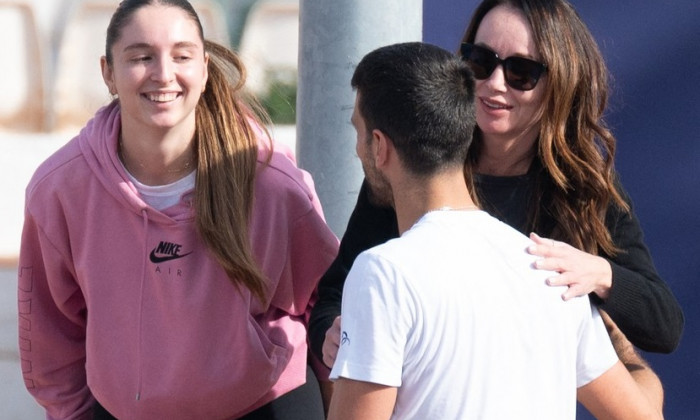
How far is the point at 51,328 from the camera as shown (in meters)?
2.61

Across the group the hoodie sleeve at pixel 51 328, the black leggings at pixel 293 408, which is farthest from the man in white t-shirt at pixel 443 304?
the hoodie sleeve at pixel 51 328

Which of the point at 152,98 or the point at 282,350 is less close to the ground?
the point at 152,98

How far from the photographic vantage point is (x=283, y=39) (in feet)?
12.4

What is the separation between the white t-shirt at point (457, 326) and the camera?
172cm

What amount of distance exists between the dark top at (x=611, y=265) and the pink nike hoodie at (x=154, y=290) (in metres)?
0.17

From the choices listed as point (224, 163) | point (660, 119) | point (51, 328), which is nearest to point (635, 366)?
point (224, 163)

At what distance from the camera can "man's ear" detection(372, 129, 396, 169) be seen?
6.21ft

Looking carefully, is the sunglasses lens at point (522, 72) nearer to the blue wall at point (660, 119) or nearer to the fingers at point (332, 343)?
the fingers at point (332, 343)

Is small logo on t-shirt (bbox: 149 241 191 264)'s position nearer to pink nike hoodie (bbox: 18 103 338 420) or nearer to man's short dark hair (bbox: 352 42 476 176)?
pink nike hoodie (bbox: 18 103 338 420)

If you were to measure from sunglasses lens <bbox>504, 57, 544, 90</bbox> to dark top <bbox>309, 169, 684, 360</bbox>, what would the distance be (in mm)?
194

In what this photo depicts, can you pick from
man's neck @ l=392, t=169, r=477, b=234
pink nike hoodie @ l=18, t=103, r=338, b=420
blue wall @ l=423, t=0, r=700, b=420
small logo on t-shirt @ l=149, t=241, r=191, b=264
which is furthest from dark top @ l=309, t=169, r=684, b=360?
blue wall @ l=423, t=0, r=700, b=420

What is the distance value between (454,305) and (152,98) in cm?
102

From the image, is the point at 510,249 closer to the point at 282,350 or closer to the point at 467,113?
the point at 467,113

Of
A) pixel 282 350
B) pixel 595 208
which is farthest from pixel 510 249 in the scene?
pixel 282 350
